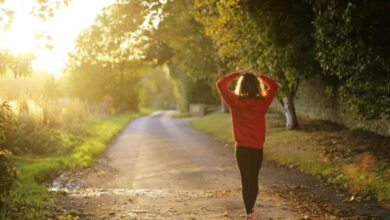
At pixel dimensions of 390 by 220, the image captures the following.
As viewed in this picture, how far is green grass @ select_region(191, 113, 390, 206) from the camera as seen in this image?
10575mm

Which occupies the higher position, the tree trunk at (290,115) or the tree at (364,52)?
the tree at (364,52)

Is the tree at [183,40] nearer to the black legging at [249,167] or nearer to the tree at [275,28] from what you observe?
the tree at [275,28]

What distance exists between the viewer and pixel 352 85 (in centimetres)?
1393

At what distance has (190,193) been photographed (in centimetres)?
1068

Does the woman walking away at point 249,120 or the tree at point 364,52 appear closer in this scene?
the woman walking away at point 249,120

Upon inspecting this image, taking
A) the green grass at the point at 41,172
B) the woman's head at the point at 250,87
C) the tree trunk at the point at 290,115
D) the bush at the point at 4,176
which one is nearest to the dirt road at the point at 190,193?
the green grass at the point at 41,172

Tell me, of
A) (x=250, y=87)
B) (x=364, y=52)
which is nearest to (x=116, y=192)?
(x=250, y=87)

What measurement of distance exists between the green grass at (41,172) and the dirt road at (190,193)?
410 millimetres

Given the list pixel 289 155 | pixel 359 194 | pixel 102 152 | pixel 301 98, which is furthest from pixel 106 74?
pixel 359 194

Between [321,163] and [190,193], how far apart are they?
4.66 meters

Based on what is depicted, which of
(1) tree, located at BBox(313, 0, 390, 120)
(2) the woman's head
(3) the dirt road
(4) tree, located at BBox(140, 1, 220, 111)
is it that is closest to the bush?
(3) the dirt road

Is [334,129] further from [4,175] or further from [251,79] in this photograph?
[4,175]

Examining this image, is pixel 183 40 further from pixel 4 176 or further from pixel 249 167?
pixel 4 176

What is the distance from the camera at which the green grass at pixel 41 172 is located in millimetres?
9039
